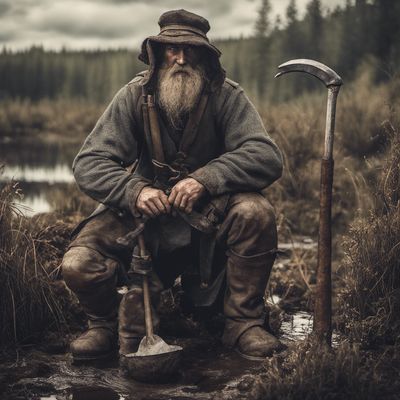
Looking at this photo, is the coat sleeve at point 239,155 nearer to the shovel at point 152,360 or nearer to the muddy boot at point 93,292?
the muddy boot at point 93,292

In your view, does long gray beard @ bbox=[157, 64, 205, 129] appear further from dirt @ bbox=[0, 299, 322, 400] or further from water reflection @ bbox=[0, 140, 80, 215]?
water reflection @ bbox=[0, 140, 80, 215]

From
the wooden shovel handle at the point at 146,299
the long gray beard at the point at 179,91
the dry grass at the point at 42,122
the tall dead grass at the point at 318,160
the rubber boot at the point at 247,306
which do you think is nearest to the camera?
the wooden shovel handle at the point at 146,299

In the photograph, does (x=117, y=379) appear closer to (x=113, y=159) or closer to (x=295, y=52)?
(x=113, y=159)

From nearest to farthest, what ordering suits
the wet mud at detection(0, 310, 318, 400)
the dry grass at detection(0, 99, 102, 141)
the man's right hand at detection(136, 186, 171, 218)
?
the wet mud at detection(0, 310, 318, 400) → the man's right hand at detection(136, 186, 171, 218) → the dry grass at detection(0, 99, 102, 141)

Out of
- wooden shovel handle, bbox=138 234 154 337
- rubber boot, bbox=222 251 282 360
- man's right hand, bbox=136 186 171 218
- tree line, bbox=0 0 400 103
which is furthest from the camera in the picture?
tree line, bbox=0 0 400 103

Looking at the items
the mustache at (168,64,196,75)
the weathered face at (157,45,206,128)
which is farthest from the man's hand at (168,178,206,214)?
the mustache at (168,64,196,75)

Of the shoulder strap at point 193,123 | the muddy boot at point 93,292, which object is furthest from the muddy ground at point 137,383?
the shoulder strap at point 193,123

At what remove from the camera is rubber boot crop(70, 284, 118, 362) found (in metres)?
3.79

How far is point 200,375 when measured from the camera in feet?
11.7

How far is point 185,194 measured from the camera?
3.77 metres

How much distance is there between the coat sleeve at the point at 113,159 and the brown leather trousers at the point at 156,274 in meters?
0.22

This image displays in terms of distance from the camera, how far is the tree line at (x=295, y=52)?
2295cm

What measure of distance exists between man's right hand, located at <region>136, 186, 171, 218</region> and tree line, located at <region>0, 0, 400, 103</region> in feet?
10.6

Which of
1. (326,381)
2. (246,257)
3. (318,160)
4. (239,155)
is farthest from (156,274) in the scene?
(318,160)
